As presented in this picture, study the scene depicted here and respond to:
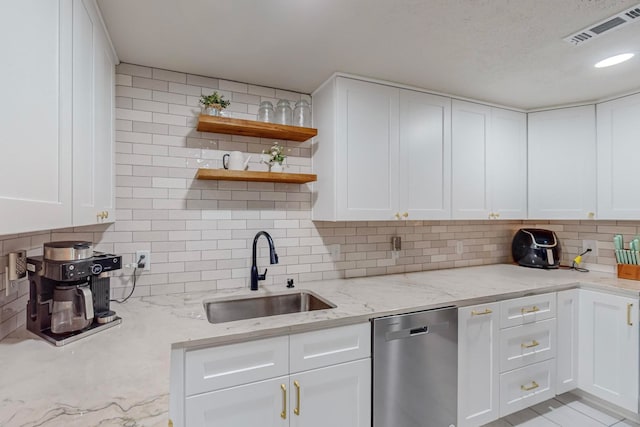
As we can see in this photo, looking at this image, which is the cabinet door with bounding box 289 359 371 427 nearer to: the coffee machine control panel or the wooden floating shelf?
the coffee machine control panel

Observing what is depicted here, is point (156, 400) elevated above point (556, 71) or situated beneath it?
situated beneath

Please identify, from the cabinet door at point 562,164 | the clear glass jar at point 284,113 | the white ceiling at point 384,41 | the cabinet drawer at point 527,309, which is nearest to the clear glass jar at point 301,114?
the clear glass jar at point 284,113

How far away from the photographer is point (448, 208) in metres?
2.40

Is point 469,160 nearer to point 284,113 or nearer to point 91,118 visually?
point 284,113

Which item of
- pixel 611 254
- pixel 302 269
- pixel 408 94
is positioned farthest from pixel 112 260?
pixel 611 254

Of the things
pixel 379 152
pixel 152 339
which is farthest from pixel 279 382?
pixel 379 152

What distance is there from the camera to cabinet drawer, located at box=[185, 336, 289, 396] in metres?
1.32

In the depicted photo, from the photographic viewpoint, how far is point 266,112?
82.4 inches

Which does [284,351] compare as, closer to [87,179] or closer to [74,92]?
[87,179]

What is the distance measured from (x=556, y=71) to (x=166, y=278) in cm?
270

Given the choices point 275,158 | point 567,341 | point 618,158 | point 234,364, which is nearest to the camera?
point 234,364

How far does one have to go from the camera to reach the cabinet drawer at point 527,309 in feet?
6.70

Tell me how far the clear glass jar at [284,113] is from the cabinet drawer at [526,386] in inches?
83.6

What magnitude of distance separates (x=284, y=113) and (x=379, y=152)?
0.68 meters
